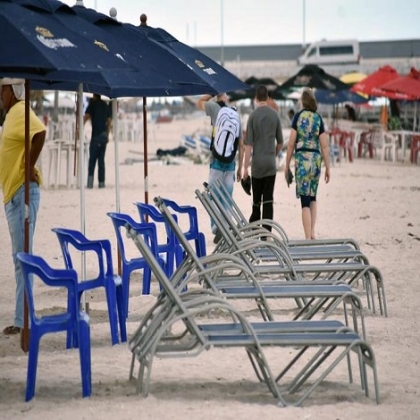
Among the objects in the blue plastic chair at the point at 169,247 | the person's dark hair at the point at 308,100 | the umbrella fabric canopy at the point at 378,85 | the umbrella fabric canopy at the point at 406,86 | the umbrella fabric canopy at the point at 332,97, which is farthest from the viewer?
the umbrella fabric canopy at the point at 332,97

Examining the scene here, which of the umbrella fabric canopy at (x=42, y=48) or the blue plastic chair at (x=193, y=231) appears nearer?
the umbrella fabric canopy at (x=42, y=48)

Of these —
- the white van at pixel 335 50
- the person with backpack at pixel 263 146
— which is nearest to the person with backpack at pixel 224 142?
the person with backpack at pixel 263 146

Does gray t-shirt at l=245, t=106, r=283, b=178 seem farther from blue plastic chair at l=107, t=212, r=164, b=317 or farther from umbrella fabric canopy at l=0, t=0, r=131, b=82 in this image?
umbrella fabric canopy at l=0, t=0, r=131, b=82

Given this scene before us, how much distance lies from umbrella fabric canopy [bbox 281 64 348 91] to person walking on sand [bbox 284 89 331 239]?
2120 cm

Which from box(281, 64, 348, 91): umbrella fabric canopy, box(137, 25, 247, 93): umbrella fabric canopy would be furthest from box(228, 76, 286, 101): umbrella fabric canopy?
box(137, 25, 247, 93): umbrella fabric canopy

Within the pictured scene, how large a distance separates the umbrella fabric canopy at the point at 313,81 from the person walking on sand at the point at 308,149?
2120 cm

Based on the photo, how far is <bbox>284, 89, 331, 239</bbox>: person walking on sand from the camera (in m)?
12.0

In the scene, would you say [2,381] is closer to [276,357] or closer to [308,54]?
[276,357]

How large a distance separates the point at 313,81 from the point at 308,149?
21826 mm

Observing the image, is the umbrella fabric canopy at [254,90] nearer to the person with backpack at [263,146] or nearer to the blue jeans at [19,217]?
the person with backpack at [263,146]

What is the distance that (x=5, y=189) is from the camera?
7.86 metres

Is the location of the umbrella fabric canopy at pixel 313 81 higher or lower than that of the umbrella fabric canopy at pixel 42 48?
lower

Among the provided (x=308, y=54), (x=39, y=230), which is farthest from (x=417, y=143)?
(x=308, y=54)

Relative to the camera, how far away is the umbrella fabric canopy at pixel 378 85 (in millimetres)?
34281
